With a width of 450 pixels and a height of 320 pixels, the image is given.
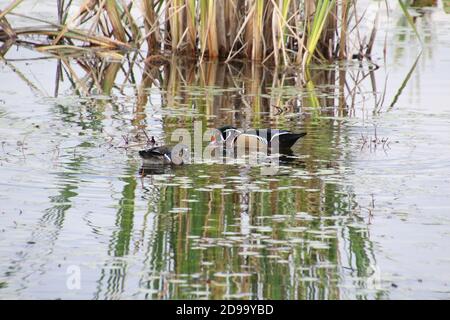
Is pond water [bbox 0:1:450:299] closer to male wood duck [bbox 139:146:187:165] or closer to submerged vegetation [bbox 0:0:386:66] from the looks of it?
male wood duck [bbox 139:146:187:165]

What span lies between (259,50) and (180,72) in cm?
113

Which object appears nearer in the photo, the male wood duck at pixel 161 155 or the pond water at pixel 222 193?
the pond water at pixel 222 193

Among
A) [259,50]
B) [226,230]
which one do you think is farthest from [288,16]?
[226,230]

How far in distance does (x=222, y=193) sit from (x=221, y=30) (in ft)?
23.0

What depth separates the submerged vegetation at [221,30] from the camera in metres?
14.0

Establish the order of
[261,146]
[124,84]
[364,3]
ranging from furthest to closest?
[364,3] → [124,84] → [261,146]

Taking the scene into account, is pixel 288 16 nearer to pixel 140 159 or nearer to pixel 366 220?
pixel 140 159

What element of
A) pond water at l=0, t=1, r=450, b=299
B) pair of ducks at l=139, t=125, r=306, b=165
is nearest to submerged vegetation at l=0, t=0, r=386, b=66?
pond water at l=0, t=1, r=450, b=299

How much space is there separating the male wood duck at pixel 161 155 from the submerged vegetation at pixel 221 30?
4641 mm

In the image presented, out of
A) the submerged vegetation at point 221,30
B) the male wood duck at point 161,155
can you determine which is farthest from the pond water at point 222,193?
the submerged vegetation at point 221,30

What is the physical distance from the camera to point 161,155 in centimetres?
908

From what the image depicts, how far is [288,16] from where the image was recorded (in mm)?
14523

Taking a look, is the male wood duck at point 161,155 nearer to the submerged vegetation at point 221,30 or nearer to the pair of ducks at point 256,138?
the pair of ducks at point 256,138

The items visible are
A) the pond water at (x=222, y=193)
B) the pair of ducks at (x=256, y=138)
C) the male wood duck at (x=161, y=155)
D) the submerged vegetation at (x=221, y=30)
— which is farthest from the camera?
the submerged vegetation at (x=221, y=30)
